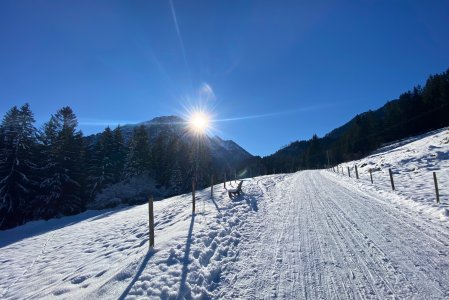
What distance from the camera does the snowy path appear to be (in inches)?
196

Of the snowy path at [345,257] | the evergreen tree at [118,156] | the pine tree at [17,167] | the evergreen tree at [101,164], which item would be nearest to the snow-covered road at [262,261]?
the snowy path at [345,257]

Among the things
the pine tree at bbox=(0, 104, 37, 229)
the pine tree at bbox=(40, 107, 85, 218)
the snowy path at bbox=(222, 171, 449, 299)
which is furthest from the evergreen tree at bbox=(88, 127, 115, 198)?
the snowy path at bbox=(222, 171, 449, 299)

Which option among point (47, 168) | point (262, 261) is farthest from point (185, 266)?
point (47, 168)

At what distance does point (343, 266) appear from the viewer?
5.94 metres

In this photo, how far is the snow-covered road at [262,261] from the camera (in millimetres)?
5180

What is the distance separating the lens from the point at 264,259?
6.67m

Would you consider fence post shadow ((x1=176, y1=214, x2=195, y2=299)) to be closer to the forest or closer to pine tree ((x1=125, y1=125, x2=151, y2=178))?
the forest

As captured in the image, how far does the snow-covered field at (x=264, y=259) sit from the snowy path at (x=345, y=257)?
22 millimetres

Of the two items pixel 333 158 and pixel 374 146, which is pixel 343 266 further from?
pixel 333 158

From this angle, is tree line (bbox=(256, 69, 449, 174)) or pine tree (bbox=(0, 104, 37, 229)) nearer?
pine tree (bbox=(0, 104, 37, 229))

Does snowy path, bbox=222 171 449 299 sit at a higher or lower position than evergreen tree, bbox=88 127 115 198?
lower

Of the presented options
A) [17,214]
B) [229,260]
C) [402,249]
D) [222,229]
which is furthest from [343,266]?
[17,214]

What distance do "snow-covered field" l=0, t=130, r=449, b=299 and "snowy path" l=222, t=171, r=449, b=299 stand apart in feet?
0.07

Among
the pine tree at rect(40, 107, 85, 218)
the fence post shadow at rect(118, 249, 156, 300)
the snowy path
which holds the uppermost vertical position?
the pine tree at rect(40, 107, 85, 218)
